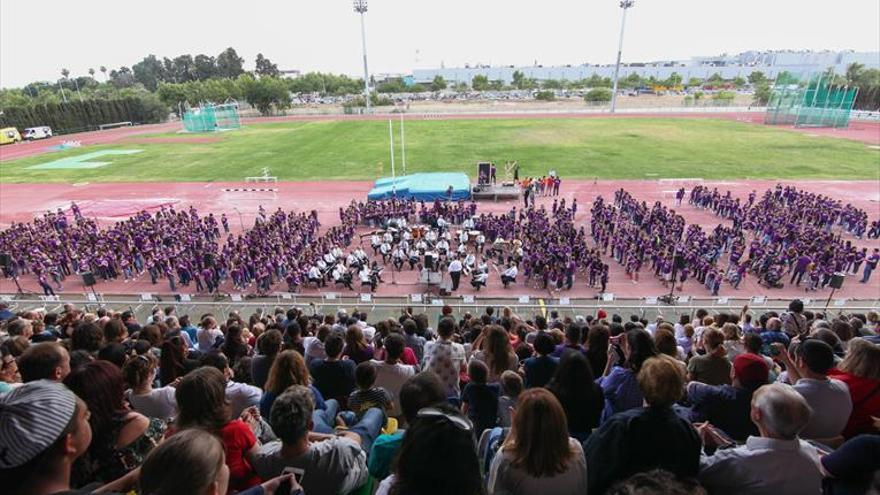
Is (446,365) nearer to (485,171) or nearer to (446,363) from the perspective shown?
(446,363)

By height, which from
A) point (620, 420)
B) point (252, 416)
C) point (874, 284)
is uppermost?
point (620, 420)

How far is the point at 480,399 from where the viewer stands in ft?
15.5

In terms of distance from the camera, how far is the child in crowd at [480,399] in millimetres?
4703

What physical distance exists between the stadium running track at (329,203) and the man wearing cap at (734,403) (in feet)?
42.3

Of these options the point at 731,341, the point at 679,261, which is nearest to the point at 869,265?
the point at 679,261

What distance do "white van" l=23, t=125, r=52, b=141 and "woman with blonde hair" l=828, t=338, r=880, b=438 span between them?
8873 cm

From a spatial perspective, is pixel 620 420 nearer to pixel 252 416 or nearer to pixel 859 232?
pixel 252 416

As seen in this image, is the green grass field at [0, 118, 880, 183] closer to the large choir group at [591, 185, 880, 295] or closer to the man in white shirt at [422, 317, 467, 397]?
the large choir group at [591, 185, 880, 295]

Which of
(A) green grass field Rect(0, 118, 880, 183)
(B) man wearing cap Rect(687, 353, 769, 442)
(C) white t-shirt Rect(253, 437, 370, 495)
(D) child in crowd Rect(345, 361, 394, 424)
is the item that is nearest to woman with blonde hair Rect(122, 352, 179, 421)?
(D) child in crowd Rect(345, 361, 394, 424)

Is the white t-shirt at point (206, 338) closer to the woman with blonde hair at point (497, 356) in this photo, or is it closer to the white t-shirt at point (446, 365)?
the white t-shirt at point (446, 365)

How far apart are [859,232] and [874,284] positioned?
6080 mm

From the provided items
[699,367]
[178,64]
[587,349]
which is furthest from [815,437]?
[178,64]

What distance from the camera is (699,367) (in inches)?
217

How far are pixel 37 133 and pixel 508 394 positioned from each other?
86.6 metres
